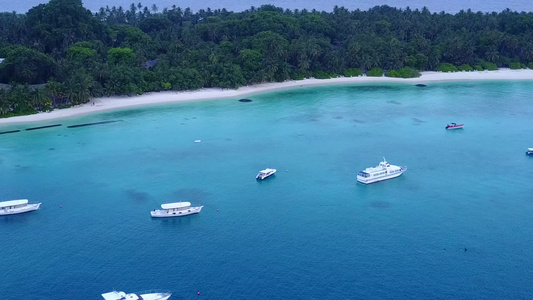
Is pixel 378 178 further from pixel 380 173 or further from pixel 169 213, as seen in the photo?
pixel 169 213

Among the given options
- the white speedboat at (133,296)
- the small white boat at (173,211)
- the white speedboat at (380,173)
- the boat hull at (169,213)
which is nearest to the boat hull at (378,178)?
the white speedboat at (380,173)

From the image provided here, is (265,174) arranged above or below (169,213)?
above

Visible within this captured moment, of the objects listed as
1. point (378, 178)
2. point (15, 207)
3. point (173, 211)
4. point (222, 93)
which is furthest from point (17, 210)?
point (222, 93)

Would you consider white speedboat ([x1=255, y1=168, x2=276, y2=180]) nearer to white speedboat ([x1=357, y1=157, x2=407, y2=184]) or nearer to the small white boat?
white speedboat ([x1=357, y1=157, x2=407, y2=184])

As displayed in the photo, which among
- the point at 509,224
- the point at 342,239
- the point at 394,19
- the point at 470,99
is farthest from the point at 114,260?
the point at 394,19

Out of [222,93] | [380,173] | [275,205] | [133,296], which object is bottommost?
[133,296]

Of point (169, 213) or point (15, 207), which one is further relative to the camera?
point (15, 207)

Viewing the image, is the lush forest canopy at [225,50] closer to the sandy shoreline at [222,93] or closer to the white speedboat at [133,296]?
the sandy shoreline at [222,93]

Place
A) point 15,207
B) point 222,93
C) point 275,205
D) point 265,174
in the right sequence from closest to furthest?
point 15,207 < point 275,205 < point 265,174 < point 222,93
